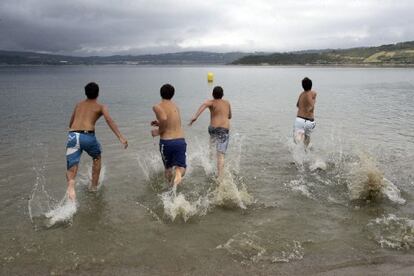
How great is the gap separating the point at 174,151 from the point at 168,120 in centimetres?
63

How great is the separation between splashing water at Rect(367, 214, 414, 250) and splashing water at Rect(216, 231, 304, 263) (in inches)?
54.1

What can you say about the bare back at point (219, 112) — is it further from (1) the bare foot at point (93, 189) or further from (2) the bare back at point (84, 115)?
(1) the bare foot at point (93, 189)

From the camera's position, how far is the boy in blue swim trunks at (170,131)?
7.98m

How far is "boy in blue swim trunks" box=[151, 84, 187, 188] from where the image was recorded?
26.2 ft

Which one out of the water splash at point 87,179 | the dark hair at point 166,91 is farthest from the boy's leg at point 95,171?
the dark hair at point 166,91

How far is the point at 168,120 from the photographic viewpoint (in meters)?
8.02

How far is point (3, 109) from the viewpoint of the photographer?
87.0 feet

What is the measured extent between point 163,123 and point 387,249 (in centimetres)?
440

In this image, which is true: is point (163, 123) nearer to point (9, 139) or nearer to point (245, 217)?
point (245, 217)


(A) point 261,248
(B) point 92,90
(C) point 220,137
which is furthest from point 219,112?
(A) point 261,248

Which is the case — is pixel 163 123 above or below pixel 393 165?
above

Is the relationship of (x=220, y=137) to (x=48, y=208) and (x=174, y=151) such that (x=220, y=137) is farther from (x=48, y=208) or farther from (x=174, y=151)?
(x=48, y=208)

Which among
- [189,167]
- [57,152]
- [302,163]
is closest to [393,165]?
[302,163]

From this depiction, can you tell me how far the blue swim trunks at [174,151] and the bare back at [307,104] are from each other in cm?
460
